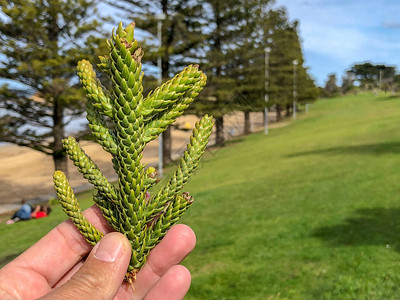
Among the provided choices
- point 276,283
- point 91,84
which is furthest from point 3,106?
point 91,84

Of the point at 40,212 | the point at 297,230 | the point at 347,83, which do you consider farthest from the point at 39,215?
the point at 347,83

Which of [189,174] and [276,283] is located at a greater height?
[189,174]

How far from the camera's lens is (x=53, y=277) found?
7.93ft

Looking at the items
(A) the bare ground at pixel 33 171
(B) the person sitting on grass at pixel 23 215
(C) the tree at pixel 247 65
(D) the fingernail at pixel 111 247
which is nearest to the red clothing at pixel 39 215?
(B) the person sitting on grass at pixel 23 215

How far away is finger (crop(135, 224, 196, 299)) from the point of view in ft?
7.31

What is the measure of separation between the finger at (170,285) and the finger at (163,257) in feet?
0.20

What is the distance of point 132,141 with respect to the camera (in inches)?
64.1

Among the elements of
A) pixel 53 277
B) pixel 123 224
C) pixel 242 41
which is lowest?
pixel 53 277

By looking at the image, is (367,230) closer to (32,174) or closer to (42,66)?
(42,66)

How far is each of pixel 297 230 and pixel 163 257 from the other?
803 cm

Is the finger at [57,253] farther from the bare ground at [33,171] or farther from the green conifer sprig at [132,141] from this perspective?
the bare ground at [33,171]

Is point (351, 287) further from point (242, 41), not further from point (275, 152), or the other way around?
point (242, 41)

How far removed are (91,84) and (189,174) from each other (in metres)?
0.61

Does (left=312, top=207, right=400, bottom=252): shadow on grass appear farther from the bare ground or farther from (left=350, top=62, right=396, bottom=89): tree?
(left=350, top=62, right=396, bottom=89): tree
